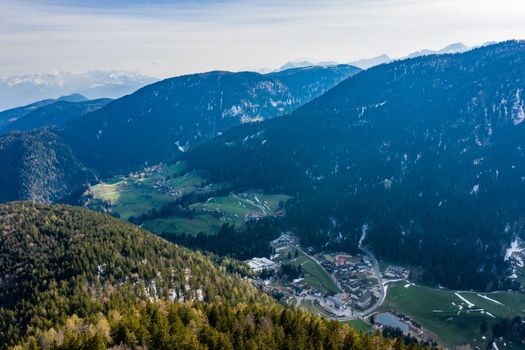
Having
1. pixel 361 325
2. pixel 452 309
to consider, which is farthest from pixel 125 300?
pixel 452 309

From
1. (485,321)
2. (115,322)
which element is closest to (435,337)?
(485,321)

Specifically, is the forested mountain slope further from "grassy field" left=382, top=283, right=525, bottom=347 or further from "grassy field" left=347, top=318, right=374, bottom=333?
"grassy field" left=382, top=283, right=525, bottom=347

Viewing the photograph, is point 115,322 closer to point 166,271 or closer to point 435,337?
point 166,271

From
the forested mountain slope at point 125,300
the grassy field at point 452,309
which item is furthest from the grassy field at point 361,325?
the forested mountain slope at point 125,300

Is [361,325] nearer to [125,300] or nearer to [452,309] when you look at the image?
[452,309]

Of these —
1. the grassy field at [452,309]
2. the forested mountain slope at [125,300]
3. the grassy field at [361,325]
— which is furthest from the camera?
the grassy field at [452,309]

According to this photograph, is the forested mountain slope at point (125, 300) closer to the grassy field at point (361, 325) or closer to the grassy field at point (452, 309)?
the grassy field at point (361, 325)
